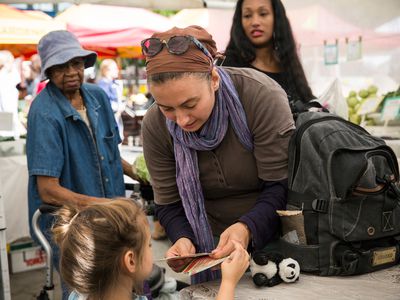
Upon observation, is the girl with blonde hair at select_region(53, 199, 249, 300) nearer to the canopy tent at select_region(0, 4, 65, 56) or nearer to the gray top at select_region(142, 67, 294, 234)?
the gray top at select_region(142, 67, 294, 234)

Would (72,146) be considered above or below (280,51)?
below

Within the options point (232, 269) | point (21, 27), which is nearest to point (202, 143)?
point (232, 269)

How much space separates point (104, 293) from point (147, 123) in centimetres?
59

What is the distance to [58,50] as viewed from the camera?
2.54 meters

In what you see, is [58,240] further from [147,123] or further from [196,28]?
[196,28]

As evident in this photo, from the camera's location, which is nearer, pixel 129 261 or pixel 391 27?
pixel 129 261

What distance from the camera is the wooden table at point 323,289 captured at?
1.31 metres

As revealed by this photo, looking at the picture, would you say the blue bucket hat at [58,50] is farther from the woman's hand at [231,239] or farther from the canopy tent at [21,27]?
the canopy tent at [21,27]

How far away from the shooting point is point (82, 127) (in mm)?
2531

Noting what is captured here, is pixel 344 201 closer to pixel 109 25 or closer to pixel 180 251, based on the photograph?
pixel 180 251

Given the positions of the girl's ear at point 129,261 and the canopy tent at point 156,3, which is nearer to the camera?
the girl's ear at point 129,261

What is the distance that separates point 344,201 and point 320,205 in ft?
0.23

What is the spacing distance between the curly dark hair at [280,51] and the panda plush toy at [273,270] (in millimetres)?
1225

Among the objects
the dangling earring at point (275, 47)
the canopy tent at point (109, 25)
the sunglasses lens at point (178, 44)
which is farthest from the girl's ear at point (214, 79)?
the canopy tent at point (109, 25)
